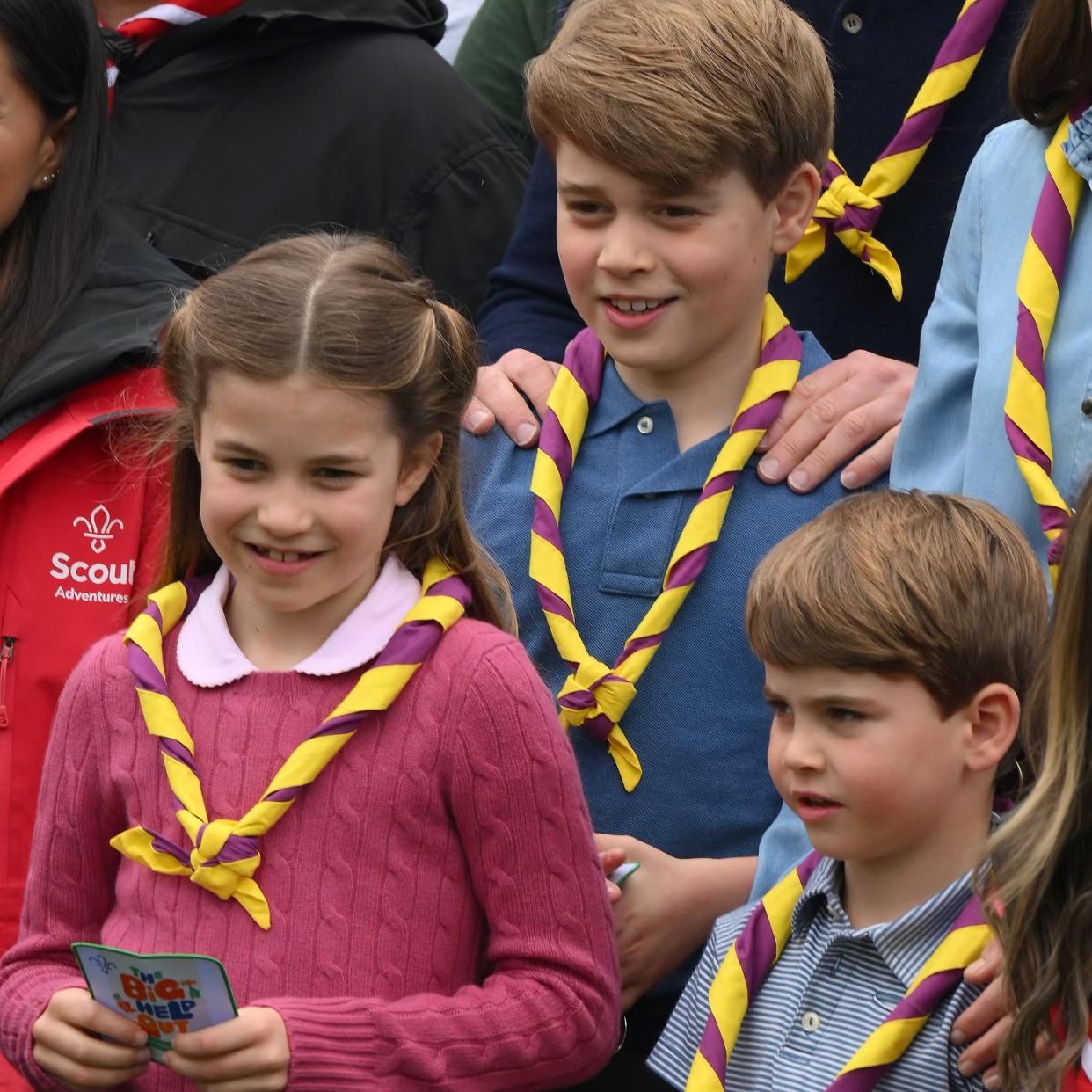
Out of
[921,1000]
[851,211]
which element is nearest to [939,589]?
[921,1000]

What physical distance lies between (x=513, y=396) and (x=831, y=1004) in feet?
4.10

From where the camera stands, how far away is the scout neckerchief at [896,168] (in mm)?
3656

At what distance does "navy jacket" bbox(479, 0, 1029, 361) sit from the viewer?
3723 millimetres

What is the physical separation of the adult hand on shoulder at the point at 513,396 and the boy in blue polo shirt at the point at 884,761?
0.73 m

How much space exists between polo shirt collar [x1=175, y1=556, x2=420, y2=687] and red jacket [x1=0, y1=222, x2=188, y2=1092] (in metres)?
0.59

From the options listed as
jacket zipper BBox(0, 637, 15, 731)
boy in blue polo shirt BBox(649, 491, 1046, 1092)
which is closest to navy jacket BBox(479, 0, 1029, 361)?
boy in blue polo shirt BBox(649, 491, 1046, 1092)

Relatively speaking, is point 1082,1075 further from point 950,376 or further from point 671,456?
point 671,456

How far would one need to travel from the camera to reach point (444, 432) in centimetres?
313

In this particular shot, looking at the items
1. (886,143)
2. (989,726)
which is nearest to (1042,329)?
(989,726)

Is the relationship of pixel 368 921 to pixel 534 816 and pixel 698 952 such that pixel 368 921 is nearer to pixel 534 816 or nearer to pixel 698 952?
pixel 534 816

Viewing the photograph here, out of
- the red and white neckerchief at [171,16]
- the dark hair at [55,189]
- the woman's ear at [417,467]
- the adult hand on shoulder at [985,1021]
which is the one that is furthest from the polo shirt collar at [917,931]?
the red and white neckerchief at [171,16]

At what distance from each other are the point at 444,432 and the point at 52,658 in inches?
37.4

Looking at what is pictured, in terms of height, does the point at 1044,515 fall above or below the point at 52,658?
above

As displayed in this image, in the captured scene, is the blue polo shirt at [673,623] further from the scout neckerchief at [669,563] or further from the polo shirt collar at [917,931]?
the polo shirt collar at [917,931]
